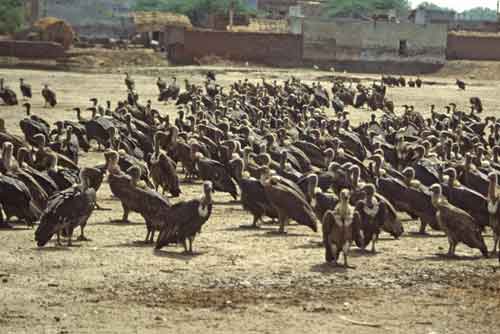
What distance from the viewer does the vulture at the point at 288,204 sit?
48.4ft

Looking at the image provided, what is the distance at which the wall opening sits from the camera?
7625cm

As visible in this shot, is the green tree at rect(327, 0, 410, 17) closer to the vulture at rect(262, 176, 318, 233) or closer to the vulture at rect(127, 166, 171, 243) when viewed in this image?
the vulture at rect(262, 176, 318, 233)

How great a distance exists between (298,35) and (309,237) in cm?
5985

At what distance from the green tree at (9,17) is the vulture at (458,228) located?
65122 mm

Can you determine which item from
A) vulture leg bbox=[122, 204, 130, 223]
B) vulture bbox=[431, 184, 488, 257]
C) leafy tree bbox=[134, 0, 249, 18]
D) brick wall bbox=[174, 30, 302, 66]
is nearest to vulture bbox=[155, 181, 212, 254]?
vulture leg bbox=[122, 204, 130, 223]

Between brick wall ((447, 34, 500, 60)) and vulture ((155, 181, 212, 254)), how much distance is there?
64.4 meters

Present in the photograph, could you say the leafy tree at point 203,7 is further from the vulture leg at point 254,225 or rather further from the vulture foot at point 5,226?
the vulture foot at point 5,226

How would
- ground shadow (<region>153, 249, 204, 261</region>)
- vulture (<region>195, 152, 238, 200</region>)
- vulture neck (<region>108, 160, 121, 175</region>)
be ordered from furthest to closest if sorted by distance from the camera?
vulture (<region>195, 152, 238, 200</region>) < vulture neck (<region>108, 160, 121, 175</region>) < ground shadow (<region>153, 249, 204, 261</region>)

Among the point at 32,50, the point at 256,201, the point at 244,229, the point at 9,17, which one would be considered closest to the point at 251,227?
the point at 244,229

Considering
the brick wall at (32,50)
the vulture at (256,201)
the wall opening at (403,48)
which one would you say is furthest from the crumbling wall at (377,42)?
the vulture at (256,201)

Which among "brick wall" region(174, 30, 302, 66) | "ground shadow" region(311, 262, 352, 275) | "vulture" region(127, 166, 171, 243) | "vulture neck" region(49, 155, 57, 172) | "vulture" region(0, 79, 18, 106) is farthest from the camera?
"brick wall" region(174, 30, 302, 66)

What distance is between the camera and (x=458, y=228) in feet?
44.7

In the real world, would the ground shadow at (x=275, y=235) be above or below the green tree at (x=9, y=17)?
below

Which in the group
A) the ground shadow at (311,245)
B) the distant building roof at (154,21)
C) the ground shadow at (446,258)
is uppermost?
the distant building roof at (154,21)
